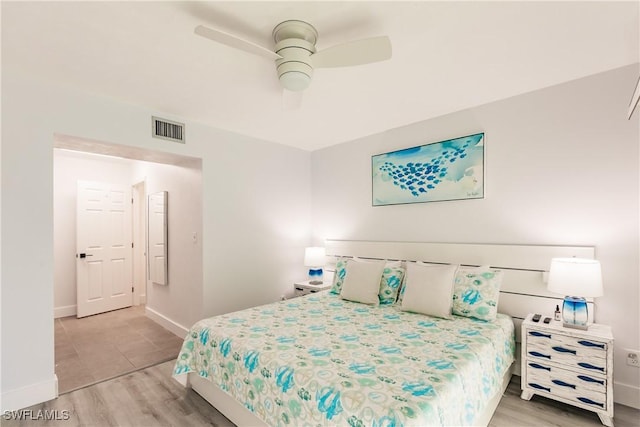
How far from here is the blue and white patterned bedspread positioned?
143cm

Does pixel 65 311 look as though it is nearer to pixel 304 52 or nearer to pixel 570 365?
pixel 304 52

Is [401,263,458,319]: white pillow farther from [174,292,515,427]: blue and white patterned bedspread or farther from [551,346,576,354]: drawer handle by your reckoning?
[551,346,576,354]: drawer handle

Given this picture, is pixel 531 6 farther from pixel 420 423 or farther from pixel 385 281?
pixel 385 281

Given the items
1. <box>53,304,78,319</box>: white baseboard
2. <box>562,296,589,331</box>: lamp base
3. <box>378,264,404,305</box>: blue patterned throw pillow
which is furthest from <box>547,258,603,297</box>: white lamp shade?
<box>53,304,78,319</box>: white baseboard

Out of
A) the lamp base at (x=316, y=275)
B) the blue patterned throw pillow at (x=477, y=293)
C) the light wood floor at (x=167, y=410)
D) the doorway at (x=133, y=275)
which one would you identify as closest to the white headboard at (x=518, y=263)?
the blue patterned throw pillow at (x=477, y=293)

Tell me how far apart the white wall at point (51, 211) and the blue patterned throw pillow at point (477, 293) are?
91.9 inches

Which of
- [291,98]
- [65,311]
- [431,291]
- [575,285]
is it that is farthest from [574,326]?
[65,311]

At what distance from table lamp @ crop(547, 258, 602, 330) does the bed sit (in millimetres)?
367

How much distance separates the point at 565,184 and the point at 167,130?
12.1 feet

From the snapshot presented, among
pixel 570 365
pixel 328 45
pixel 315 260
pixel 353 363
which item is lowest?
pixel 570 365

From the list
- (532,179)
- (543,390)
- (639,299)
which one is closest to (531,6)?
(532,179)

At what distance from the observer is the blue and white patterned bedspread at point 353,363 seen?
1.43 m

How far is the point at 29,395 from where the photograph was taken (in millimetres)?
2332

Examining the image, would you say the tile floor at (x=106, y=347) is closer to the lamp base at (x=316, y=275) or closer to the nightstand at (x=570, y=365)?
the lamp base at (x=316, y=275)
